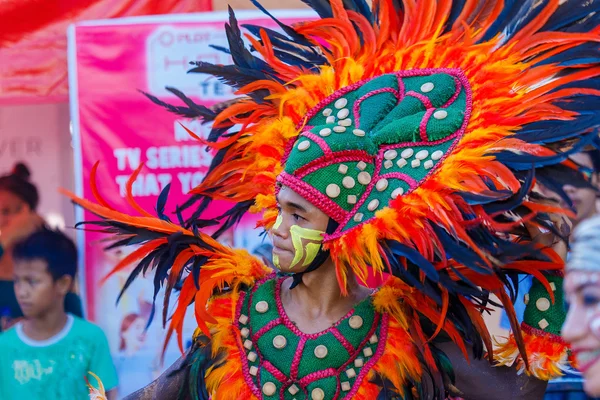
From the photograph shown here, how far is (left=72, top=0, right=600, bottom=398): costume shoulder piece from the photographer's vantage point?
2279mm

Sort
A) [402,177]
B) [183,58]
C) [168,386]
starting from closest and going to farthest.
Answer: [402,177] → [168,386] → [183,58]

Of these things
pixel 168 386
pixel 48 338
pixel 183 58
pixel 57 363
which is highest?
pixel 183 58

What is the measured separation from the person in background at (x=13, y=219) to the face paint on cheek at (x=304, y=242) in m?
2.06

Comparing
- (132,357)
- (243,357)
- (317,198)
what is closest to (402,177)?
(317,198)

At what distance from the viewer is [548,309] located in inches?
92.0

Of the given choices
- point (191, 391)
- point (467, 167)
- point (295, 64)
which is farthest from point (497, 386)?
point (295, 64)

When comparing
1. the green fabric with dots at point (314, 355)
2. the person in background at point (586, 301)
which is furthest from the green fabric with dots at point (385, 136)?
the person in background at point (586, 301)

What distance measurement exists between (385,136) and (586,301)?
47.8 inches

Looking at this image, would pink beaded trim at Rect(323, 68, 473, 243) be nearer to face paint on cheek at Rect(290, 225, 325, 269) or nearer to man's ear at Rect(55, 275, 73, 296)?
face paint on cheek at Rect(290, 225, 325, 269)

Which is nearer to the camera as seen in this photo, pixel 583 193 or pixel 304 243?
pixel 583 193

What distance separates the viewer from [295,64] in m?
2.89

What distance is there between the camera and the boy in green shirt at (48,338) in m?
4.12

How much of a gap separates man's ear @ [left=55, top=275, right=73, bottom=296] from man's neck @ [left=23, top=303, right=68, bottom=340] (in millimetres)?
86

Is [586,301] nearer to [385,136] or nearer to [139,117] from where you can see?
[385,136]
